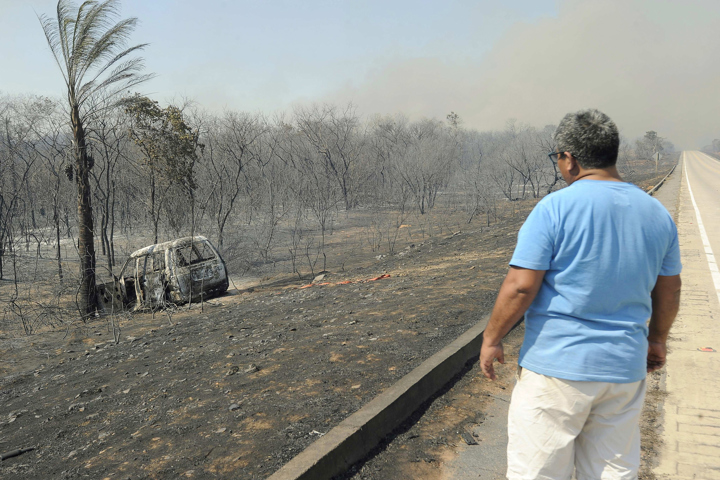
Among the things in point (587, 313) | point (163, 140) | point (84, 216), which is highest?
point (163, 140)

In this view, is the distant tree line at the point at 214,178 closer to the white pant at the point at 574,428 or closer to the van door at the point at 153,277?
the van door at the point at 153,277

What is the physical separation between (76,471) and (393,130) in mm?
58412

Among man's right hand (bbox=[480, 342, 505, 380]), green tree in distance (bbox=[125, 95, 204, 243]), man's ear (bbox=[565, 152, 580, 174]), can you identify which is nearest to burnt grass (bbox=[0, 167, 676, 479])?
man's right hand (bbox=[480, 342, 505, 380])

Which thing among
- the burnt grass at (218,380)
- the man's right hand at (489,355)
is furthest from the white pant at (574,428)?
the burnt grass at (218,380)

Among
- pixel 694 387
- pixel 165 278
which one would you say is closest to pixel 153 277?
pixel 165 278

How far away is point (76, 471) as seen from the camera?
3.26 m

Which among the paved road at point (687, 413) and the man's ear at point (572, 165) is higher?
the man's ear at point (572, 165)

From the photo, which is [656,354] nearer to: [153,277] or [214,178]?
[153,277]

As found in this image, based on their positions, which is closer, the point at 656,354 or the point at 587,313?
the point at 587,313

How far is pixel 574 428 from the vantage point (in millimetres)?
1811

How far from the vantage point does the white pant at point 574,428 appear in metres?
1.79

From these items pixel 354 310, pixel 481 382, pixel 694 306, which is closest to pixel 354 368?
pixel 481 382

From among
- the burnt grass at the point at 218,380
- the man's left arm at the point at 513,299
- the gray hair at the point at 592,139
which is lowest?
the burnt grass at the point at 218,380

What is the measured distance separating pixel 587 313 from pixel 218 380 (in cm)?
379
